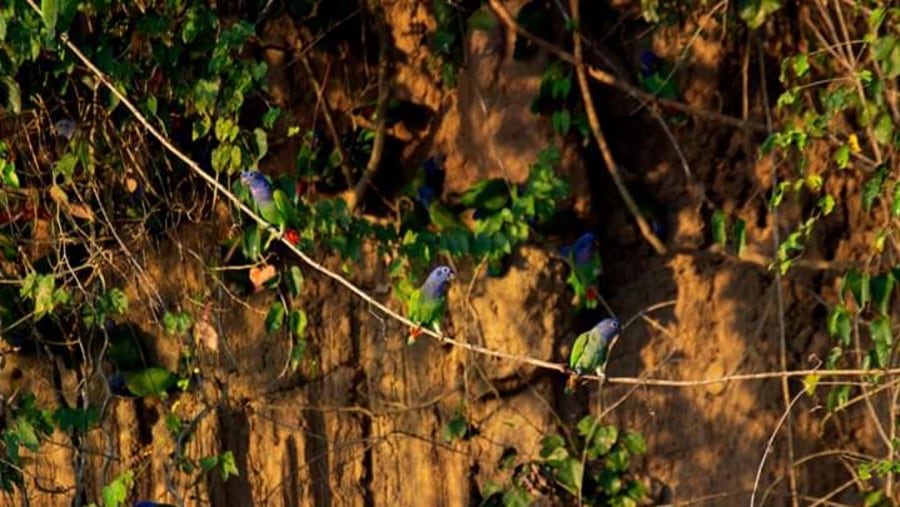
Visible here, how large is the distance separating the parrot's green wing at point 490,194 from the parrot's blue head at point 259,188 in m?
0.65

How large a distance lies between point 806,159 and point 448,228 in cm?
75

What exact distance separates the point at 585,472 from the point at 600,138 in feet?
2.30

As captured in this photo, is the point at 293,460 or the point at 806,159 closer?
the point at 806,159

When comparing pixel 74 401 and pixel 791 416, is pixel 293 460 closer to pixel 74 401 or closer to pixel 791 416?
pixel 74 401

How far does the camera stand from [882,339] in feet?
12.4

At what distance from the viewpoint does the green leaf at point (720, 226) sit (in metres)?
4.15

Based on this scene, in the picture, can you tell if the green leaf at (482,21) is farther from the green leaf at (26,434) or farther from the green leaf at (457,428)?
the green leaf at (26,434)

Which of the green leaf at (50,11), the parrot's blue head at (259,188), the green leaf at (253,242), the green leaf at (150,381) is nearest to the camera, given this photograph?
the green leaf at (50,11)

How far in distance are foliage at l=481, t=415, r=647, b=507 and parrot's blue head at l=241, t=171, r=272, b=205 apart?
92 cm

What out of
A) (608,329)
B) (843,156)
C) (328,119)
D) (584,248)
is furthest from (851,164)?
(328,119)

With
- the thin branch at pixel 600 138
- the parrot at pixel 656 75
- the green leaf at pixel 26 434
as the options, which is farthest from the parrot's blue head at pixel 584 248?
the green leaf at pixel 26 434

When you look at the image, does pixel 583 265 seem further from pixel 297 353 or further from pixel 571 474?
pixel 297 353

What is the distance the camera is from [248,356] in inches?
177

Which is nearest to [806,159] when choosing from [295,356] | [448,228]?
[448,228]
